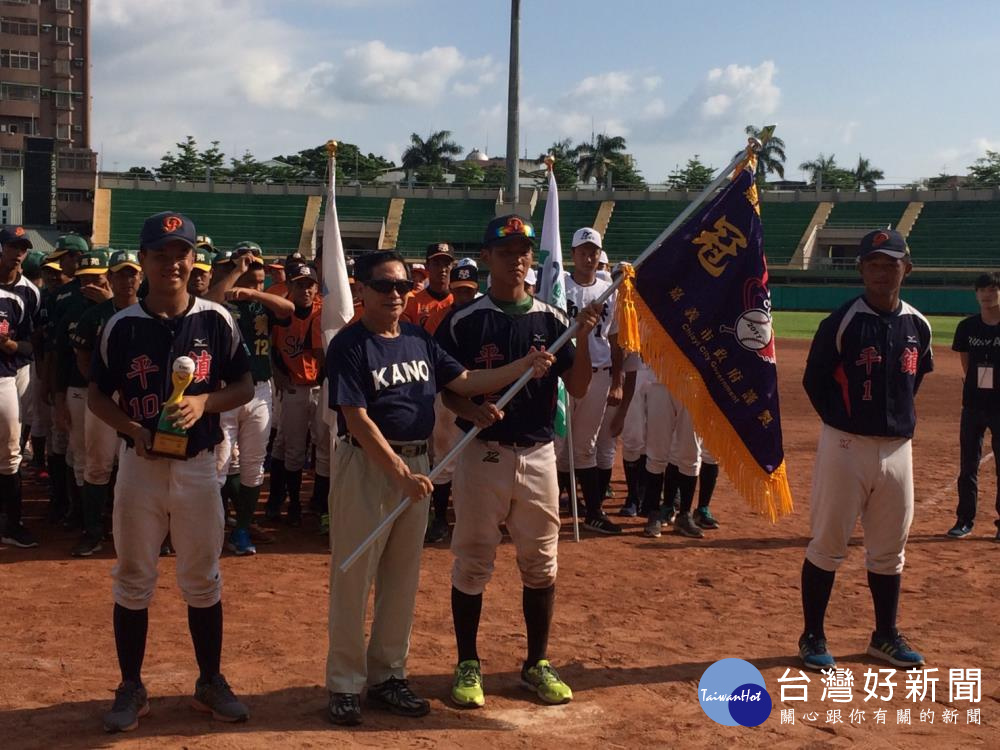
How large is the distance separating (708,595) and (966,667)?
71.7 inches

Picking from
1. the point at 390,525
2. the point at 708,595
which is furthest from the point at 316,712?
the point at 708,595

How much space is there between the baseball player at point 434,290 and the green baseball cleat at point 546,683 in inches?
171

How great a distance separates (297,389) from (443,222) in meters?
50.2

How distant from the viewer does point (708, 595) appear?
723cm

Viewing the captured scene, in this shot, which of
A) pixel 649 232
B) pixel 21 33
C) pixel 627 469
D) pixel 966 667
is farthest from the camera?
pixel 21 33

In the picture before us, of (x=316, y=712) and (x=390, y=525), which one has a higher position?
(x=390, y=525)

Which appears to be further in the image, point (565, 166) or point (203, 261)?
point (565, 166)

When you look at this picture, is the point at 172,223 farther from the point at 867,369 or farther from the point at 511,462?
the point at 867,369

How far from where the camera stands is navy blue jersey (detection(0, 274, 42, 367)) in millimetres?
8310

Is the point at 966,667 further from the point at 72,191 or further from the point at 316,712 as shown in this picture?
the point at 72,191

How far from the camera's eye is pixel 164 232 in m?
4.73

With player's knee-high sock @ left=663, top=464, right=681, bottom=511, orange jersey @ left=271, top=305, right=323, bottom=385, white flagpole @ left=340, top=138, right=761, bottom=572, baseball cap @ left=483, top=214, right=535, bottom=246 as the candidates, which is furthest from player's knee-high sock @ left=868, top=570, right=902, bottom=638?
orange jersey @ left=271, top=305, right=323, bottom=385

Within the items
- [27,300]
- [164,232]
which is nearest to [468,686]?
[164,232]

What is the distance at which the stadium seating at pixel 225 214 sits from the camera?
54.6 meters
